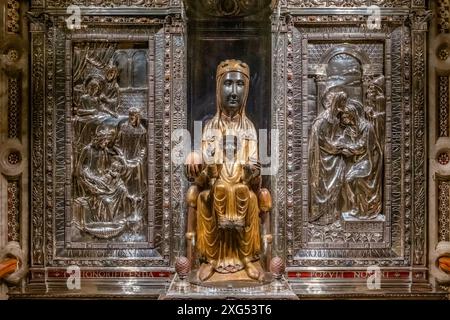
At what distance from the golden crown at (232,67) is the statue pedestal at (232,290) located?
197 cm

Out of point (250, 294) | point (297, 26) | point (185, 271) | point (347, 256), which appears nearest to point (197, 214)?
point (185, 271)

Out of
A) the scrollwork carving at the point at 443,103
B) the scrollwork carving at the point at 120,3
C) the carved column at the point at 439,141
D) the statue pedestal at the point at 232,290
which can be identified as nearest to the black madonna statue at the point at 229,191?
the statue pedestal at the point at 232,290

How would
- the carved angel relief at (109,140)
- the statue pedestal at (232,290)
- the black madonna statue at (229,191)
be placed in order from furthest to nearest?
1. the carved angel relief at (109,140)
2. the black madonna statue at (229,191)
3. the statue pedestal at (232,290)

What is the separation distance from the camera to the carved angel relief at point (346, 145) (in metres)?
6.73

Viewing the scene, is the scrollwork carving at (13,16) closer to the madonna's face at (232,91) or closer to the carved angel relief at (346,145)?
the madonna's face at (232,91)

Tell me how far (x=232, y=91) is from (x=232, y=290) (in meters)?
1.86

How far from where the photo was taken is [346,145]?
673 cm

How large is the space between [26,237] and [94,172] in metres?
0.93

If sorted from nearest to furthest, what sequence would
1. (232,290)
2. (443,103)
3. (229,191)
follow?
(232,290), (229,191), (443,103)

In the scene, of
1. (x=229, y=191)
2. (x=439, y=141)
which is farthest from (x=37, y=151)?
(x=439, y=141)

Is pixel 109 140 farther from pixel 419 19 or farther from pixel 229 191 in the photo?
pixel 419 19

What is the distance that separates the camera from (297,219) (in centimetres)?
675

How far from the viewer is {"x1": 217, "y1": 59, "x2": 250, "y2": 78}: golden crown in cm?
650

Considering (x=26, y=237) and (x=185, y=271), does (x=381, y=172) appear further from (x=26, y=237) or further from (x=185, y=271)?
(x=26, y=237)
